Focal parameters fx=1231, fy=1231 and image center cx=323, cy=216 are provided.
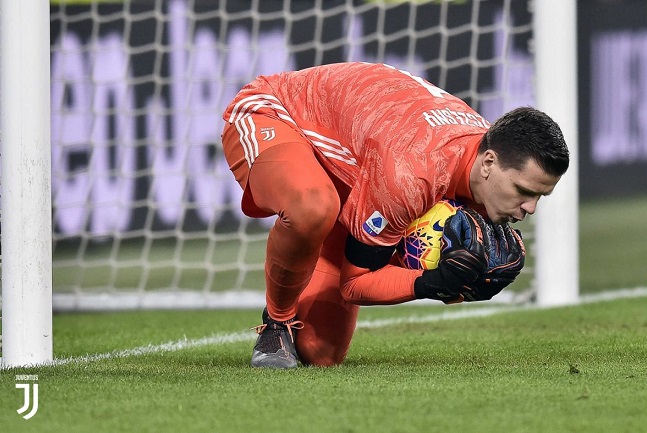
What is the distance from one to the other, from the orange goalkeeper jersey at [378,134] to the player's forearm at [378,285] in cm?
11

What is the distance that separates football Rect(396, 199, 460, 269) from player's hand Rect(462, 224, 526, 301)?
120 mm


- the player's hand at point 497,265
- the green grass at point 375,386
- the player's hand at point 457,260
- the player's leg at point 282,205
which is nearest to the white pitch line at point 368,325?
the green grass at point 375,386

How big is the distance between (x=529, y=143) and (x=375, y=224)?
0.46 meters

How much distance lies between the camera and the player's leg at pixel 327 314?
3762 millimetres

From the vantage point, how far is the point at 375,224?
10.8ft

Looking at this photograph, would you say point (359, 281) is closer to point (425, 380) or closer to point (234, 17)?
point (425, 380)

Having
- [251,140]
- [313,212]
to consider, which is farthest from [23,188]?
[313,212]

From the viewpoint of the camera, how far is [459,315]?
5.47 m

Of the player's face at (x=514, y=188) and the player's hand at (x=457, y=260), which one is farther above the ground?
the player's face at (x=514, y=188)

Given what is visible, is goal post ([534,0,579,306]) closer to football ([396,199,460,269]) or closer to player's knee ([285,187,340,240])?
football ([396,199,460,269])

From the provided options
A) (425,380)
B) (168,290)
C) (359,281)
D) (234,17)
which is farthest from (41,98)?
(234,17)

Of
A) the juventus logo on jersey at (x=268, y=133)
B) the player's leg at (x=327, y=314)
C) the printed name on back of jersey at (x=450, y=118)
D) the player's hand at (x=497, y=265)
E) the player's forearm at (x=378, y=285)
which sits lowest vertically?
the player's leg at (x=327, y=314)

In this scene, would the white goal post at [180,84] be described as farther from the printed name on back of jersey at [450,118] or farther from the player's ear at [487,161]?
the player's ear at [487,161]

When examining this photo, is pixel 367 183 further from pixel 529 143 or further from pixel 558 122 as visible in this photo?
pixel 558 122
